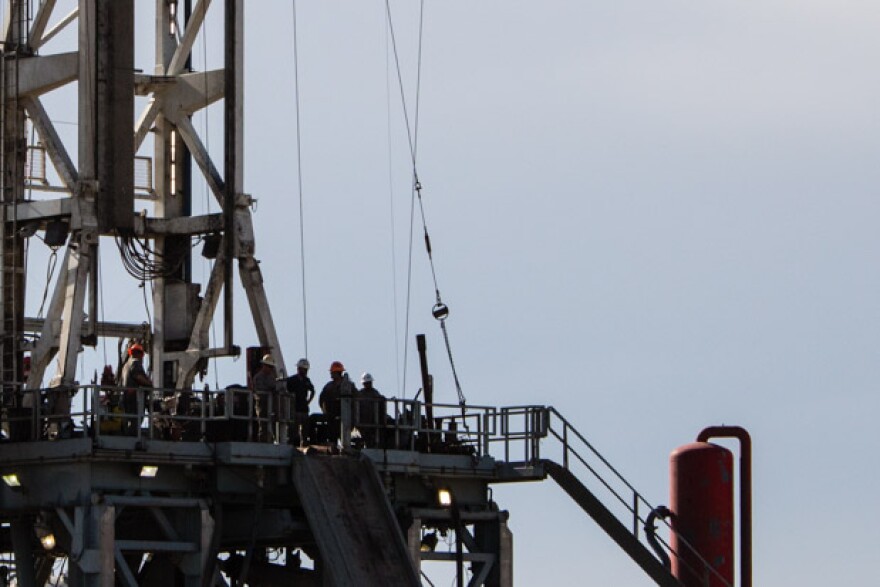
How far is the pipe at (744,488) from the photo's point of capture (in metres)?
55.1

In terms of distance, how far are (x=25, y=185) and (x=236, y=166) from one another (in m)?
3.83

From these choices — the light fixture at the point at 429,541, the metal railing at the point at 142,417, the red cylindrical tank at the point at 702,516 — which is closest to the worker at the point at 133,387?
the metal railing at the point at 142,417

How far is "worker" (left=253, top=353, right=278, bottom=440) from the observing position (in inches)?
1950

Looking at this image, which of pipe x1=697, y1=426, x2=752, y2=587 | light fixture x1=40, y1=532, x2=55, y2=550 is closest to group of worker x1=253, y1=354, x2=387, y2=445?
light fixture x1=40, y1=532, x2=55, y2=550

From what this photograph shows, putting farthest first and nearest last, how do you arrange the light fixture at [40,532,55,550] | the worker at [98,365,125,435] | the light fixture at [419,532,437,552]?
1. the light fixture at [419,532,437,552]
2. the light fixture at [40,532,55,550]
3. the worker at [98,365,125,435]

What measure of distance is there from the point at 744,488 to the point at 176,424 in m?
11.1

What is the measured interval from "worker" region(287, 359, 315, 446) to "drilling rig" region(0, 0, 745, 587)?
0.07m

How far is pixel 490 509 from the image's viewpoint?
5306 cm

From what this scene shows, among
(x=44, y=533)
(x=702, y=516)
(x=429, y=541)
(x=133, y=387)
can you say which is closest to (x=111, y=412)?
(x=133, y=387)

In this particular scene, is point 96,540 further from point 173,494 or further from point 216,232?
point 216,232

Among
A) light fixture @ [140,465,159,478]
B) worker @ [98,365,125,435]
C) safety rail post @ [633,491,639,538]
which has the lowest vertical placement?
safety rail post @ [633,491,639,538]

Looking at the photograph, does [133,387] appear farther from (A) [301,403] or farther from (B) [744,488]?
(B) [744,488]

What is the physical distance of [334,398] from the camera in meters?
50.8

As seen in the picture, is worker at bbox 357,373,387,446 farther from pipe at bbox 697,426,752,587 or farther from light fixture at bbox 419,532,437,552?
pipe at bbox 697,426,752,587
